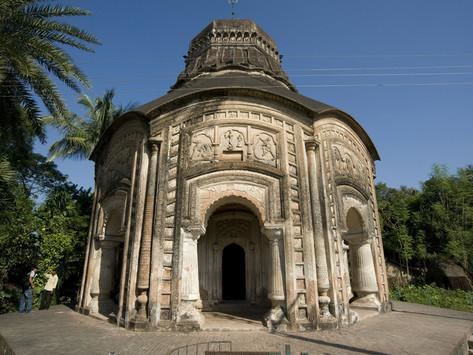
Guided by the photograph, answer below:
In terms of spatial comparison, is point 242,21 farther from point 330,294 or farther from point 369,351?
point 369,351

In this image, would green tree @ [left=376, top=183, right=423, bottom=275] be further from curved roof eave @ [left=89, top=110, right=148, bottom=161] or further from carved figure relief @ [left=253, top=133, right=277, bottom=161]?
curved roof eave @ [left=89, top=110, right=148, bottom=161]

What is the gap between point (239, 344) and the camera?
264 inches

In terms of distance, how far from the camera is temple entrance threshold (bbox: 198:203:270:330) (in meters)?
12.0

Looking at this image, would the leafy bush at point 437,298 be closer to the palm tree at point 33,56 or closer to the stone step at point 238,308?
the stone step at point 238,308

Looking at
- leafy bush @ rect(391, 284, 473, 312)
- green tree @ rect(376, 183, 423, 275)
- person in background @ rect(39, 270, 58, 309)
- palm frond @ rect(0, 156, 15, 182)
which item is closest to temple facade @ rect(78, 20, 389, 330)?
person in background @ rect(39, 270, 58, 309)

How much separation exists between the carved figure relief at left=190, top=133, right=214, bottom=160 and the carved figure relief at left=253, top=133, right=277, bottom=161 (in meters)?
1.46

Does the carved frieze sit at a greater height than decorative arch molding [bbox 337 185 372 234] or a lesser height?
greater

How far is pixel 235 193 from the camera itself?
9.23m

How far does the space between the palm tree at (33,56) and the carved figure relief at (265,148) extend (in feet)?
19.5

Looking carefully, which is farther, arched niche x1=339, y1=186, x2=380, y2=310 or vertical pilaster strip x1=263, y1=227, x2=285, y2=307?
arched niche x1=339, y1=186, x2=380, y2=310

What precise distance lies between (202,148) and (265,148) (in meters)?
2.07

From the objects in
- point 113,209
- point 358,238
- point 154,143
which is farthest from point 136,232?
point 358,238

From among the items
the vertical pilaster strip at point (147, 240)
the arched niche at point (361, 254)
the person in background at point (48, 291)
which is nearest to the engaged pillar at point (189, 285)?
the vertical pilaster strip at point (147, 240)

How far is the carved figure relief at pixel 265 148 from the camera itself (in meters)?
9.78
